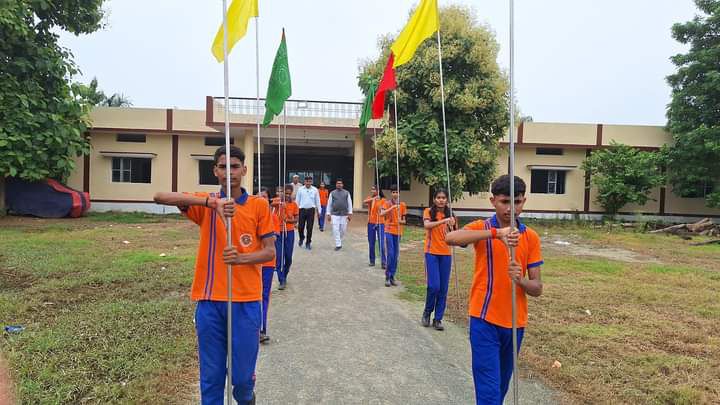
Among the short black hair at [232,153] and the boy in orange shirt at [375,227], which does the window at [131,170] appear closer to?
the boy in orange shirt at [375,227]

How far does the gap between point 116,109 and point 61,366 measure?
18486 mm

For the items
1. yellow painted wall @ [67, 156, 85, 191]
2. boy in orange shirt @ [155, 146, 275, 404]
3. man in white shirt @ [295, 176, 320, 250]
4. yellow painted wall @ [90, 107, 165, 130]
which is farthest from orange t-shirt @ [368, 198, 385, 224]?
yellow painted wall @ [67, 156, 85, 191]

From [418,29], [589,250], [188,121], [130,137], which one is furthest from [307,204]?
[130,137]

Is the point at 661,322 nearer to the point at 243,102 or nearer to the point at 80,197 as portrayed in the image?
the point at 243,102

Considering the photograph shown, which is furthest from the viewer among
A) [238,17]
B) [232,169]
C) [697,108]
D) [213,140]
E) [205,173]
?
[205,173]

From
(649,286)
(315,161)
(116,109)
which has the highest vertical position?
(116,109)

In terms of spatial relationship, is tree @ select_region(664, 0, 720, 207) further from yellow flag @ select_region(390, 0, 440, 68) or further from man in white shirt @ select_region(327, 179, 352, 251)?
yellow flag @ select_region(390, 0, 440, 68)

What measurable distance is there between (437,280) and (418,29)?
10.4ft

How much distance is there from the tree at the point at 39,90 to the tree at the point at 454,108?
10.2 m

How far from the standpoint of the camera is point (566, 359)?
14.2 feet

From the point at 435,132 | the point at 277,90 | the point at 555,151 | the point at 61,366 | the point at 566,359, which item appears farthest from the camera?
the point at 555,151

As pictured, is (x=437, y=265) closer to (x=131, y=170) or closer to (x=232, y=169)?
→ (x=232, y=169)

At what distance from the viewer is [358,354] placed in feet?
13.9

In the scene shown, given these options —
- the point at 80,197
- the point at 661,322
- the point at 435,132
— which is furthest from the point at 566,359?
the point at 80,197
